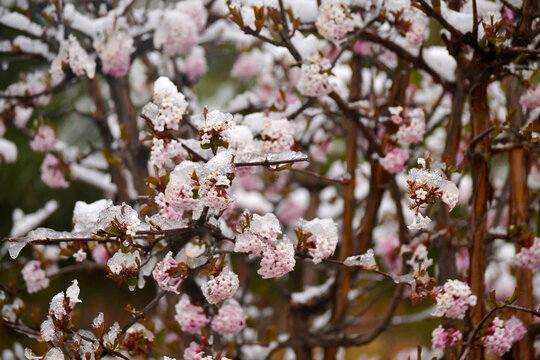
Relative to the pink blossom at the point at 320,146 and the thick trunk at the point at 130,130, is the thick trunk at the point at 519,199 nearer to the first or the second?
the pink blossom at the point at 320,146

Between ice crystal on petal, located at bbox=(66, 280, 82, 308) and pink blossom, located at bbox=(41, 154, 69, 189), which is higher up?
pink blossom, located at bbox=(41, 154, 69, 189)

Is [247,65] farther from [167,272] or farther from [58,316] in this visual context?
[58,316]

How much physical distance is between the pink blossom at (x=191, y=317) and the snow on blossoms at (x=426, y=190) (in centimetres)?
77

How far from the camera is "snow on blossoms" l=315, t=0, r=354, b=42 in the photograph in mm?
1526

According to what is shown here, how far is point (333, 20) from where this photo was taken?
1535 millimetres

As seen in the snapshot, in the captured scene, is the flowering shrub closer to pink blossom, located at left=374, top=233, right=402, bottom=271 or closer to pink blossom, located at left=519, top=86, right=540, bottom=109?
pink blossom, located at left=519, top=86, right=540, bottom=109

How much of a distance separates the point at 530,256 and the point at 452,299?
44 cm

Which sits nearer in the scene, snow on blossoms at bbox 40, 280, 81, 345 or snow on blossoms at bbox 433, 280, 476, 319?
snow on blossoms at bbox 40, 280, 81, 345

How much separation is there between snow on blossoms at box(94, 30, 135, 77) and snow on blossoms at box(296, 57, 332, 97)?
80cm

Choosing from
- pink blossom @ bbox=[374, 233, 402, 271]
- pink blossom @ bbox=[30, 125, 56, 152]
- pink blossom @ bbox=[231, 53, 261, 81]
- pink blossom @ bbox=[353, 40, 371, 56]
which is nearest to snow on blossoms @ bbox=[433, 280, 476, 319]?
pink blossom @ bbox=[353, 40, 371, 56]

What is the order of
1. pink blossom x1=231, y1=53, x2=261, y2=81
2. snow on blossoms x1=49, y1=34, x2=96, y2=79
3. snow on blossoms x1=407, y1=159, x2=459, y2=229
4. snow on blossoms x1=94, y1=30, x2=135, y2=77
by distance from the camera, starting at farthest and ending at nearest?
pink blossom x1=231, y1=53, x2=261, y2=81 → snow on blossoms x1=94, y1=30, x2=135, y2=77 → snow on blossoms x1=49, y1=34, x2=96, y2=79 → snow on blossoms x1=407, y1=159, x2=459, y2=229

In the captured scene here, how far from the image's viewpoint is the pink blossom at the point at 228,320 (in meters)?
1.61

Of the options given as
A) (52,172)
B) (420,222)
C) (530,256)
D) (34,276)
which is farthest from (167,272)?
(52,172)

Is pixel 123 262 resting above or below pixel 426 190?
below
